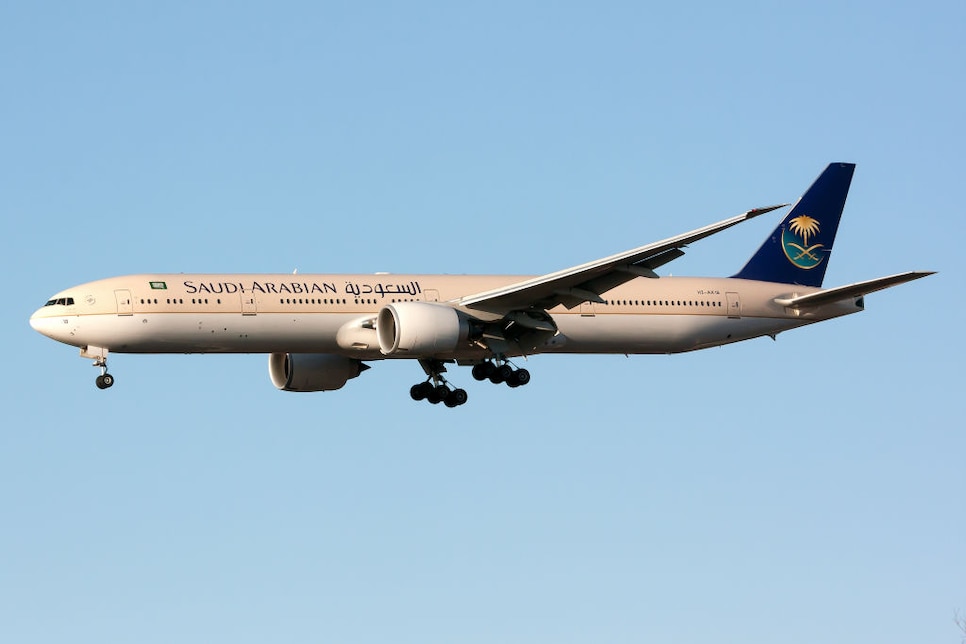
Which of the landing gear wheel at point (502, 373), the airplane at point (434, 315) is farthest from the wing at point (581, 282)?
the landing gear wheel at point (502, 373)

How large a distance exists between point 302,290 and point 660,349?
12926 millimetres

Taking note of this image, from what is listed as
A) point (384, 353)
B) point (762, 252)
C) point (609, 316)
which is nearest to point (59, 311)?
point (384, 353)

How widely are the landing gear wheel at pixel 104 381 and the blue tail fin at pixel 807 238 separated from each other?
23.0m

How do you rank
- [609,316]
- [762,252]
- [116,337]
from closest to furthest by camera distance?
[116,337], [609,316], [762,252]

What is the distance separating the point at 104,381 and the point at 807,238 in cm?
2599

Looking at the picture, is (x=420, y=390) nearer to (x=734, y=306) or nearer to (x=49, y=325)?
(x=734, y=306)

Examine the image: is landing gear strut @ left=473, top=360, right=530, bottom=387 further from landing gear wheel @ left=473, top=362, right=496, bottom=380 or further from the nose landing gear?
the nose landing gear

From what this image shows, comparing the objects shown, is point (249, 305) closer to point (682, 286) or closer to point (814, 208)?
point (682, 286)

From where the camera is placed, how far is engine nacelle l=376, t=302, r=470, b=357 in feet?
167

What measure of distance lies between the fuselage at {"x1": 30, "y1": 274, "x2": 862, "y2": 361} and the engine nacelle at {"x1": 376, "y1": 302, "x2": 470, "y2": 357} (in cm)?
71

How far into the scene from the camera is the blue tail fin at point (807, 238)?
60.5 metres

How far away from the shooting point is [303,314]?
5216 cm

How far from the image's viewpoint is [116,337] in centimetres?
5091

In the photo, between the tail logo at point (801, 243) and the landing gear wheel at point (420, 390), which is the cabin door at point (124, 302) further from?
the tail logo at point (801, 243)
